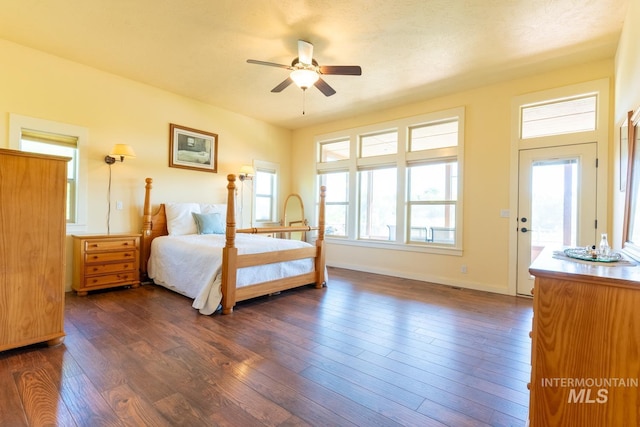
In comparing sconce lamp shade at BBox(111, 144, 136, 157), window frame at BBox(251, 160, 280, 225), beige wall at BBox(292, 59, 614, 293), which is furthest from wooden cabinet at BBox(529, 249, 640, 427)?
window frame at BBox(251, 160, 280, 225)

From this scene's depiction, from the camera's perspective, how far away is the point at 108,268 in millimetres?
3678

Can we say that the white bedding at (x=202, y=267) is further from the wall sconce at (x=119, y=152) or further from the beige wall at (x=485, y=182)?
the beige wall at (x=485, y=182)

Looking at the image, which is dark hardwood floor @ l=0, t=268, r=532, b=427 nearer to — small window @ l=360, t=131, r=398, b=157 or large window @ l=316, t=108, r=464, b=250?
large window @ l=316, t=108, r=464, b=250

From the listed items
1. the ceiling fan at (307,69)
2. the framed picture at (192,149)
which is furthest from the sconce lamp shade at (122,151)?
the ceiling fan at (307,69)

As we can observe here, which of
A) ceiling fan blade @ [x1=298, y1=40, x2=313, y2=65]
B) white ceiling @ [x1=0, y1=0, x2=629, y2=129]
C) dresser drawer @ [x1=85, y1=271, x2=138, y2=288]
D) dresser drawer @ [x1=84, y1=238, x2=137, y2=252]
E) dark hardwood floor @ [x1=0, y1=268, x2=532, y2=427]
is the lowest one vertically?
dark hardwood floor @ [x1=0, y1=268, x2=532, y2=427]

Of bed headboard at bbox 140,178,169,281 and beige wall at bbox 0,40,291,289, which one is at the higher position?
beige wall at bbox 0,40,291,289

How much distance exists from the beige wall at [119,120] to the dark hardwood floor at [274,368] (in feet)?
5.20

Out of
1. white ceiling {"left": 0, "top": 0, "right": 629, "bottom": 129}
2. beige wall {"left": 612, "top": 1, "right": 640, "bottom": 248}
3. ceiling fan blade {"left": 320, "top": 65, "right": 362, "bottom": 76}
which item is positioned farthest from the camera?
ceiling fan blade {"left": 320, "top": 65, "right": 362, "bottom": 76}

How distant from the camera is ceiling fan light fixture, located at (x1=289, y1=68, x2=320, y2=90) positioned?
2.98 meters

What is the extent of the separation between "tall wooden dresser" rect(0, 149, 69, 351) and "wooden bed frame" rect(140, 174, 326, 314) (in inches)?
50.2

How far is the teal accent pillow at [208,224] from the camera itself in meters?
4.46

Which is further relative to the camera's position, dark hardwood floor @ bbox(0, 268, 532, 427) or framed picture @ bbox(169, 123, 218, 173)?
framed picture @ bbox(169, 123, 218, 173)

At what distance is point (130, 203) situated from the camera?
4.25 meters

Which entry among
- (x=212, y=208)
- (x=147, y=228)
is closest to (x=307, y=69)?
(x=212, y=208)
